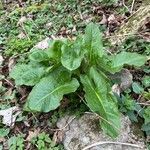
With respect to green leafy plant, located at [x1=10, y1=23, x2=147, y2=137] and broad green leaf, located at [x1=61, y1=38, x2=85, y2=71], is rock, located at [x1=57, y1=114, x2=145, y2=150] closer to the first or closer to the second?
green leafy plant, located at [x1=10, y1=23, x2=147, y2=137]

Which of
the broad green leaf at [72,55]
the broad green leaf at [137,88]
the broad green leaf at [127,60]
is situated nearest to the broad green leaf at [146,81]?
the broad green leaf at [137,88]

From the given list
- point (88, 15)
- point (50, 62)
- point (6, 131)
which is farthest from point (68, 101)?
point (88, 15)

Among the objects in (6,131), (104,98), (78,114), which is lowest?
(6,131)

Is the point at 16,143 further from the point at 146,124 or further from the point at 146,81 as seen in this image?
the point at 146,81

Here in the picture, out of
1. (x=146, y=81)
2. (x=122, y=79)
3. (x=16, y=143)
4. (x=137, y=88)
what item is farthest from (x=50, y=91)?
(x=146, y=81)

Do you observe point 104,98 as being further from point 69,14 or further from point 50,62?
point 69,14

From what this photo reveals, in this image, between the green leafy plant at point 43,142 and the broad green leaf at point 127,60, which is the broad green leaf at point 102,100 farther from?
the green leafy plant at point 43,142
